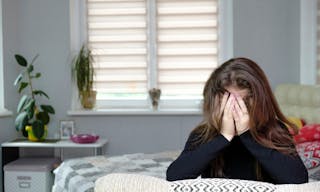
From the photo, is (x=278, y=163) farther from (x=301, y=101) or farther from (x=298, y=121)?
(x=301, y=101)

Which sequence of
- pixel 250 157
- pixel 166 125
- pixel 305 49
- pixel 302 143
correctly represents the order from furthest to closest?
1. pixel 166 125
2. pixel 305 49
3. pixel 302 143
4. pixel 250 157

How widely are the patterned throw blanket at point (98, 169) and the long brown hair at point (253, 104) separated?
3.05ft

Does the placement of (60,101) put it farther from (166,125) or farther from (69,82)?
(166,125)

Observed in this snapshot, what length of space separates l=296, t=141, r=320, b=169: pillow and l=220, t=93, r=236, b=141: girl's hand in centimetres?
121

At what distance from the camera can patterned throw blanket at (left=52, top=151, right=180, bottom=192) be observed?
88.4 inches

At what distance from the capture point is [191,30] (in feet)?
13.7

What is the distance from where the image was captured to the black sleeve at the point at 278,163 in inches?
50.3

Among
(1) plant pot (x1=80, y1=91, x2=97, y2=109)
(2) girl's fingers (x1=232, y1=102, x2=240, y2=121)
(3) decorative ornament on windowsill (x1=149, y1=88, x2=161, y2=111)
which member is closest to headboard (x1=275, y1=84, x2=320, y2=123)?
(3) decorative ornament on windowsill (x1=149, y1=88, x2=161, y2=111)

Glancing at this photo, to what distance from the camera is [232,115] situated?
126 centimetres

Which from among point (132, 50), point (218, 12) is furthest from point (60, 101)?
A: point (218, 12)

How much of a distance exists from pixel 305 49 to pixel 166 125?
1.36 meters

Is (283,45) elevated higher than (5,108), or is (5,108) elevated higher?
(283,45)

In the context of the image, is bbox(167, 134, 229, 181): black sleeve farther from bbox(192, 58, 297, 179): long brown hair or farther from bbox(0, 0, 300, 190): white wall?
bbox(0, 0, 300, 190): white wall

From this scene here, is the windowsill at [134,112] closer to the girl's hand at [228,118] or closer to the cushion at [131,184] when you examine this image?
the girl's hand at [228,118]
